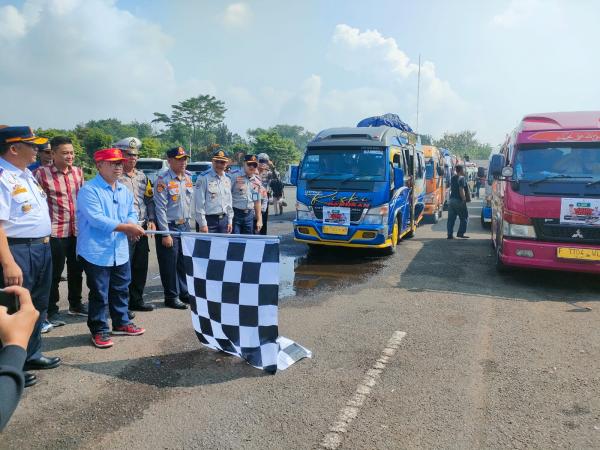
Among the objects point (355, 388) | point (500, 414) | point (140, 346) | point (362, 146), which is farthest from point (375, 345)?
point (362, 146)

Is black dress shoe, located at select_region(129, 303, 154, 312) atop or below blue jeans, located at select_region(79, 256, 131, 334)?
below

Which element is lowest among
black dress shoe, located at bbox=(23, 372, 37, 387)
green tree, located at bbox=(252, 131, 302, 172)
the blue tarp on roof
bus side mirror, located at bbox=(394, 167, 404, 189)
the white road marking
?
the white road marking

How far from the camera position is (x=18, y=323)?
137 centimetres

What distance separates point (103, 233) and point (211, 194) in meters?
1.92

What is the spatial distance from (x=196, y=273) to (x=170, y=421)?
46.7 inches

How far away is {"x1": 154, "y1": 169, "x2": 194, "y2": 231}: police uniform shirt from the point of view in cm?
511

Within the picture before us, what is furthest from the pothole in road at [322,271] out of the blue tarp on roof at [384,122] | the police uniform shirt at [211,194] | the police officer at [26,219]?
the blue tarp on roof at [384,122]

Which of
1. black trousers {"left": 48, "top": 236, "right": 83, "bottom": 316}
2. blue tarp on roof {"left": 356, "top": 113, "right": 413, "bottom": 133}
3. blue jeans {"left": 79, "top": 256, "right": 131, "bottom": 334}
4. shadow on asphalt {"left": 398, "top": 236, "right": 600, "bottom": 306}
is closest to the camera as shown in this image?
blue jeans {"left": 79, "top": 256, "right": 131, "bottom": 334}

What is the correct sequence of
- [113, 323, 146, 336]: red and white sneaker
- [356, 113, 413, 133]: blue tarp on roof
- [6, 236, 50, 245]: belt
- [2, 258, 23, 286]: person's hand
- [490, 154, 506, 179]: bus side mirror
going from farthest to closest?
[356, 113, 413, 133]: blue tarp on roof, [490, 154, 506, 179]: bus side mirror, [113, 323, 146, 336]: red and white sneaker, [6, 236, 50, 245]: belt, [2, 258, 23, 286]: person's hand

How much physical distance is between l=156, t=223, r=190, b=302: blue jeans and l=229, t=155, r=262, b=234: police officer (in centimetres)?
144

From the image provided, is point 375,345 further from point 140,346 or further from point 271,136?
point 271,136

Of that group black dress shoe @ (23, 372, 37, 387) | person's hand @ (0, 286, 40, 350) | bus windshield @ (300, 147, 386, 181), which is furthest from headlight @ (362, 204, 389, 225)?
person's hand @ (0, 286, 40, 350)

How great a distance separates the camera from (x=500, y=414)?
3.00 m

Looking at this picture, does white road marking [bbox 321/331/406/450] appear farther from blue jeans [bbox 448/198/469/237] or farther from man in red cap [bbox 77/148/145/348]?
blue jeans [bbox 448/198/469/237]
